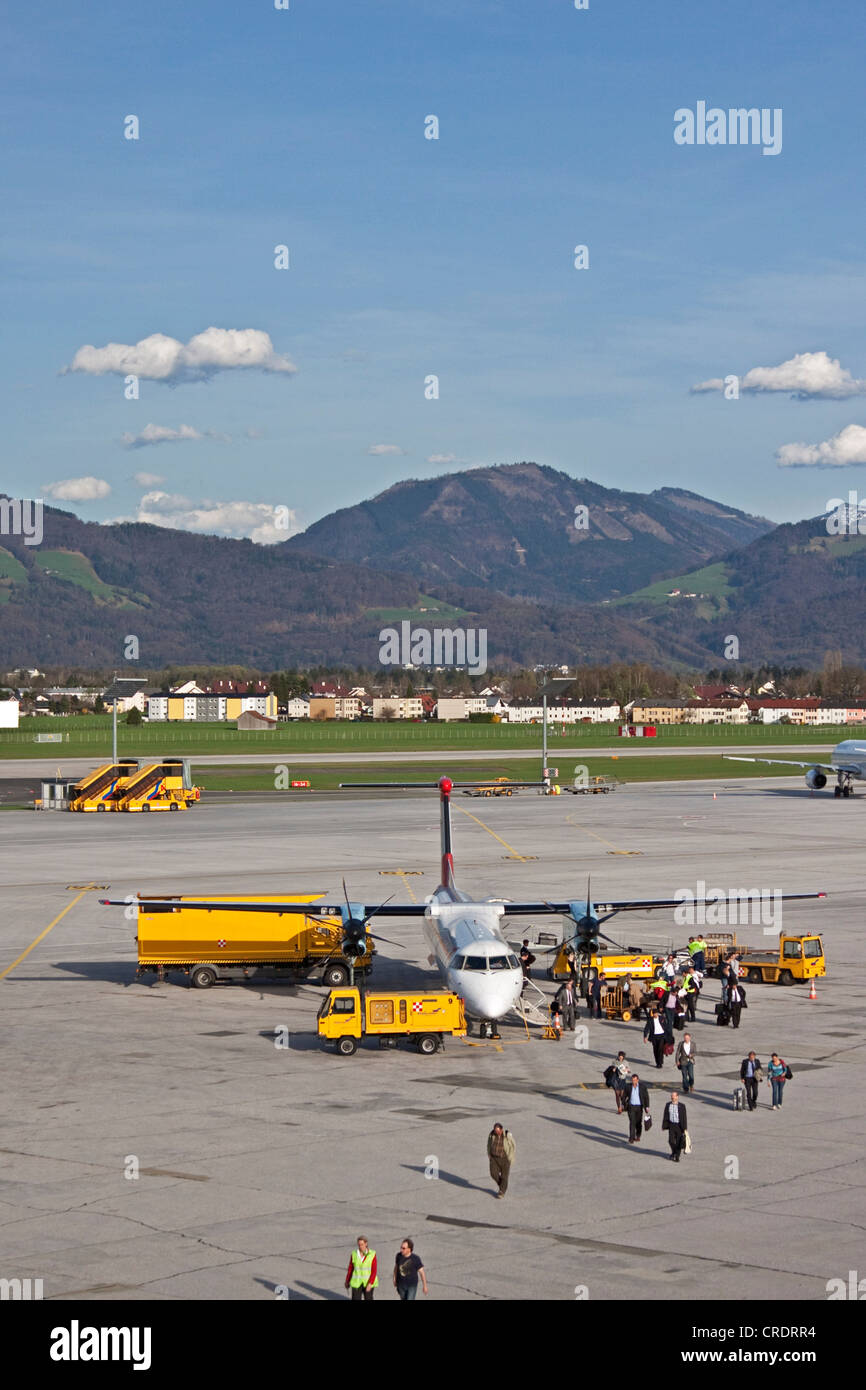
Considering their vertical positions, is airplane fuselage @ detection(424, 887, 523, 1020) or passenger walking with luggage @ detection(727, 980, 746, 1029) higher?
airplane fuselage @ detection(424, 887, 523, 1020)

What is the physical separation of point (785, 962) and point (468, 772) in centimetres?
9958

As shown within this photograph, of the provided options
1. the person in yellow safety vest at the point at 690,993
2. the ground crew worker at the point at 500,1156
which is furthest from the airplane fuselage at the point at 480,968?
the ground crew worker at the point at 500,1156

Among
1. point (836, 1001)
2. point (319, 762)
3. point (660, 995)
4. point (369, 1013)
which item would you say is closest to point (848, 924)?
point (836, 1001)

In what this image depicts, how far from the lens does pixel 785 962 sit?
4953 cm

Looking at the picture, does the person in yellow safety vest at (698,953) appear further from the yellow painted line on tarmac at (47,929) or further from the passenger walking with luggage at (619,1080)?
the yellow painted line on tarmac at (47,929)

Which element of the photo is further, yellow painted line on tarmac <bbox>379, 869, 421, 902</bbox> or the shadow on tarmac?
yellow painted line on tarmac <bbox>379, 869, 421, 902</bbox>

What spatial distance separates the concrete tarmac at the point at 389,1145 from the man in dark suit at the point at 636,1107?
0.37 meters

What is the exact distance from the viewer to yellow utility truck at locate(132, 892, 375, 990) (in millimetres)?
49500

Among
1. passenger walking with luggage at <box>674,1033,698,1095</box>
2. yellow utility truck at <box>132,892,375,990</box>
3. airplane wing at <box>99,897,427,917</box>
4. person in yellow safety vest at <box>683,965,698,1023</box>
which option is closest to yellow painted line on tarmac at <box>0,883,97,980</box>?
yellow utility truck at <box>132,892,375,990</box>

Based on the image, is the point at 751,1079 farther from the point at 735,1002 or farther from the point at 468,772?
the point at 468,772

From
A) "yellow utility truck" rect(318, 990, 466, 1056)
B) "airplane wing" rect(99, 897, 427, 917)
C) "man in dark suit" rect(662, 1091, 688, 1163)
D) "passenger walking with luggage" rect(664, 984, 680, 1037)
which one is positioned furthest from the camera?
"airplane wing" rect(99, 897, 427, 917)

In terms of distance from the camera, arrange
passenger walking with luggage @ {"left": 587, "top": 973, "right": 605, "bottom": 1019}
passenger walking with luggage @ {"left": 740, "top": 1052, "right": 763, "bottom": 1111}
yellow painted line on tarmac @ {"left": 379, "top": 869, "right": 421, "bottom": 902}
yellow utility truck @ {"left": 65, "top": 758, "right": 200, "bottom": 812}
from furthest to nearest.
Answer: yellow utility truck @ {"left": 65, "top": 758, "right": 200, "bottom": 812} → yellow painted line on tarmac @ {"left": 379, "top": 869, "right": 421, "bottom": 902} → passenger walking with luggage @ {"left": 587, "top": 973, "right": 605, "bottom": 1019} → passenger walking with luggage @ {"left": 740, "top": 1052, "right": 763, "bottom": 1111}

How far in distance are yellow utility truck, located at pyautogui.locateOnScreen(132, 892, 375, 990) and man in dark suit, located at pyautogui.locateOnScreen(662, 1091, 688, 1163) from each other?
817 inches

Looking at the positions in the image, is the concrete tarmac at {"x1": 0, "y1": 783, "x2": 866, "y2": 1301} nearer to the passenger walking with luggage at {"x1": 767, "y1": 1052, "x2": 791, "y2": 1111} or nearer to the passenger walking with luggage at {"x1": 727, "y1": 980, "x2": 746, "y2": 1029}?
the passenger walking with luggage at {"x1": 767, "y1": 1052, "x2": 791, "y2": 1111}
